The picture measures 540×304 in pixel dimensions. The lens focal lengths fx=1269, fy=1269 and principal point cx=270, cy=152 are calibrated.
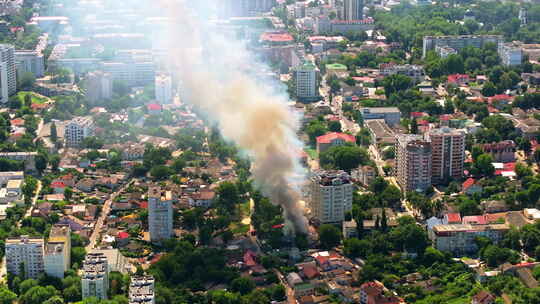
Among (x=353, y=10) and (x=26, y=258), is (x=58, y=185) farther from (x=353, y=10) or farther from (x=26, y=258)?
(x=353, y=10)

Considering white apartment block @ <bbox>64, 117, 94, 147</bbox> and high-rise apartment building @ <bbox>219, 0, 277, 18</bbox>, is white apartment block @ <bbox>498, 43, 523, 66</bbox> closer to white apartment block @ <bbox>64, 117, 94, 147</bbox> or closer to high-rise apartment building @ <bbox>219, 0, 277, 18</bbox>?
high-rise apartment building @ <bbox>219, 0, 277, 18</bbox>

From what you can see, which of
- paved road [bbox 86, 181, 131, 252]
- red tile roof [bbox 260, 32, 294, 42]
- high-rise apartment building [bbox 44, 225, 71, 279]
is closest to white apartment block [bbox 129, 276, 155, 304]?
high-rise apartment building [bbox 44, 225, 71, 279]

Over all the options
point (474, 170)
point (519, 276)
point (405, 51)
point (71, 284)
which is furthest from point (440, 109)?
point (71, 284)

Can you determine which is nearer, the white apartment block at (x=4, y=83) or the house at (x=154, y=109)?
the house at (x=154, y=109)

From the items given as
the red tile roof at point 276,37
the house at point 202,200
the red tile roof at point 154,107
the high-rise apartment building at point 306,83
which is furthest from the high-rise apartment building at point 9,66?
the house at point 202,200

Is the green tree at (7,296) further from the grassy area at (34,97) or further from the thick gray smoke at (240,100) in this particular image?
the grassy area at (34,97)
